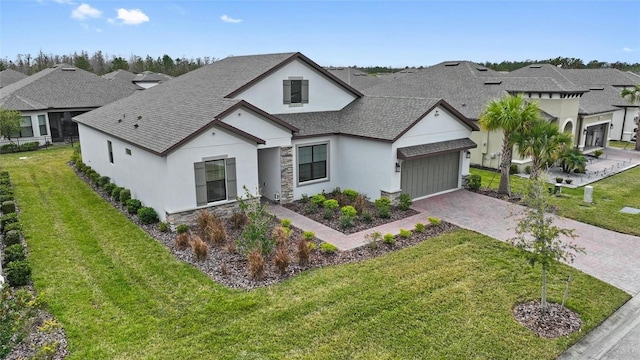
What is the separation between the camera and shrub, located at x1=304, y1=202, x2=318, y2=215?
59.0 feet

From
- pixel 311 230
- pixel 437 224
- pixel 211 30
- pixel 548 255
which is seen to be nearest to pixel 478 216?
pixel 437 224

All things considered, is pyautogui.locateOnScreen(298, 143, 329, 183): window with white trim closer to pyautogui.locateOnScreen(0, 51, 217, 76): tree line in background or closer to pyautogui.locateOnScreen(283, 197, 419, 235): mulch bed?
pyautogui.locateOnScreen(283, 197, 419, 235): mulch bed

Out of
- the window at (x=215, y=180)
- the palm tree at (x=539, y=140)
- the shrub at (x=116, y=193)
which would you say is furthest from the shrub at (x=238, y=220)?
the palm tree at (x=539, y=140)

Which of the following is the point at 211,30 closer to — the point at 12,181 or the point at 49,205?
the point at 12,181

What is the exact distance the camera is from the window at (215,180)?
15883 millimetres

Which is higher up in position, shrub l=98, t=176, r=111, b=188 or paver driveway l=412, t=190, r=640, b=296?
shrub l=98, t=176, r=111, b=188

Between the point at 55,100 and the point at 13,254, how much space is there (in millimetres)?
26557

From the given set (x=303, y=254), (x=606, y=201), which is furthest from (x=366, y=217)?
(x=606, y=201)

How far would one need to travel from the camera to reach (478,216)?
58.5 feet

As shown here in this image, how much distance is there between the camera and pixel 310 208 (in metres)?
18.1

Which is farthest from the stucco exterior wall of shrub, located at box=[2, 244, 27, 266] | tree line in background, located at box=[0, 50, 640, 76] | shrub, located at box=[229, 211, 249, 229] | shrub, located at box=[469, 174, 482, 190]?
tree line in background, located at box=[0, 50, 640, 76]

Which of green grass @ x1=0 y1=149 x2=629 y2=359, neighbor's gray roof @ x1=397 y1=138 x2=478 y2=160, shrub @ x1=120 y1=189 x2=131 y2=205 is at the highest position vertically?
neighbor's gray roof @ x1=397 y1=138 x2=478 y2=160

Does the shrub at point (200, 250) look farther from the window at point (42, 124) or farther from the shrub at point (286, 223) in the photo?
the window at point (42, 124)

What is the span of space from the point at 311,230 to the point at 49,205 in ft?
37.8
